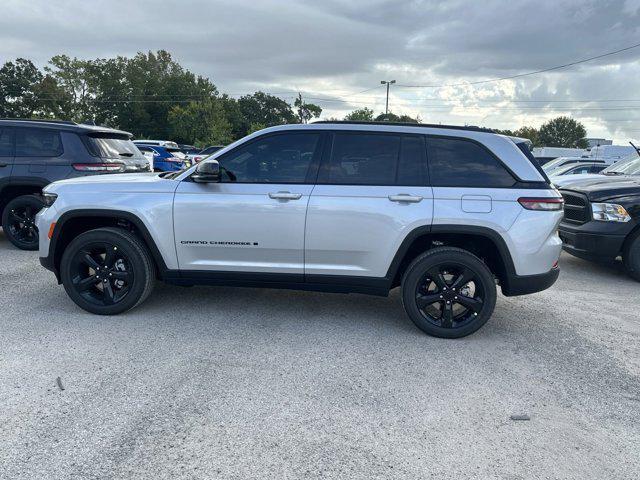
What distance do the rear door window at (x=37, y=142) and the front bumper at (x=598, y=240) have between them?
7452mm

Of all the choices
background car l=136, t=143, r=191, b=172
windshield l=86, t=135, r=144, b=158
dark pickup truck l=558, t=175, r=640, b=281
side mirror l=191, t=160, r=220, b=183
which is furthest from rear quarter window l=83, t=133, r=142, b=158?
background car l=136, t=143, r=191, b=172

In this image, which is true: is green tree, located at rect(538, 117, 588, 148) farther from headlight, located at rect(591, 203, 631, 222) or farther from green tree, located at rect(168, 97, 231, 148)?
headlight, located at rect(591, 203, 631, 222)

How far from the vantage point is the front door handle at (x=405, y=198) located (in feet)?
13.1

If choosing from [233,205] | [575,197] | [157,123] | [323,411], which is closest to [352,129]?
[233,205]

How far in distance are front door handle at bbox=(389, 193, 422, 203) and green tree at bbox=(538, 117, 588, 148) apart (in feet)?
314

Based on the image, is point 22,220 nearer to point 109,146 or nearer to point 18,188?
point 18,188

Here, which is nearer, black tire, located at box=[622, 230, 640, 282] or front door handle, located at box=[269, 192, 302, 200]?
front door handle, located at box=[269, 192, 302, 200]

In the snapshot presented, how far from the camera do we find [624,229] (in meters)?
6.24

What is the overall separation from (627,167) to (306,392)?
7.64 meters

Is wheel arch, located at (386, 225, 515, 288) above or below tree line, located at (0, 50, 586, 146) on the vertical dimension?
below

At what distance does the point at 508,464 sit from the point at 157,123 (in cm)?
7339

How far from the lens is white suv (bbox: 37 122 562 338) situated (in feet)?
13.1

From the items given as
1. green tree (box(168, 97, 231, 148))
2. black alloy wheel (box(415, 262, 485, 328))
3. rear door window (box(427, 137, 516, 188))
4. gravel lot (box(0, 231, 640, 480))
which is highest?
green tree (box(168, 97, 231, 148))

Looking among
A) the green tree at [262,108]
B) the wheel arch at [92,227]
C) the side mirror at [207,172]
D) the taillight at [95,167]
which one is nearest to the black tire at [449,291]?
the side mirror at [207,172]
